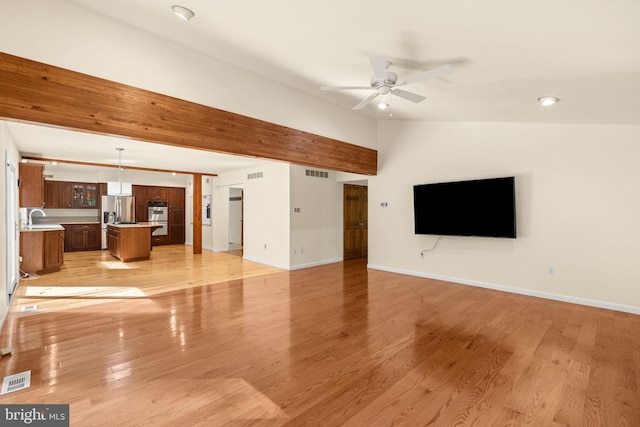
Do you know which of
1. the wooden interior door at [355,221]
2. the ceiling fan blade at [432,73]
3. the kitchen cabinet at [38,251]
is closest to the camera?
the ceiling fan blade at [432,73]

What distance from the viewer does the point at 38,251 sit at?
637 centimetres

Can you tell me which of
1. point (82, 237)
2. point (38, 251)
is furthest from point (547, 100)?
point (82, 237)

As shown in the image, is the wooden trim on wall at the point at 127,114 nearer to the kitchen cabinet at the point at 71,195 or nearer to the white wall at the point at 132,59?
the white wall at the point at 132,59

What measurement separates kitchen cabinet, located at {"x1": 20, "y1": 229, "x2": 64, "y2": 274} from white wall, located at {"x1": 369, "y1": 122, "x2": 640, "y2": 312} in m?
7.81

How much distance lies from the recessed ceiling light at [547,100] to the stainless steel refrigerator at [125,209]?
38.8 ft

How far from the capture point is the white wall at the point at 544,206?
4.36m

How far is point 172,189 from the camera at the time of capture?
11992mm

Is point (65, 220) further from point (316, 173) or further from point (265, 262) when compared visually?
point (316, 173)

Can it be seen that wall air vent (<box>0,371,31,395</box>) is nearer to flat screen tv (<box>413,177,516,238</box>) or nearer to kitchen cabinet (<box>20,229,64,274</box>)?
kitchen cabinet (<box>20,229,64,274</box>)

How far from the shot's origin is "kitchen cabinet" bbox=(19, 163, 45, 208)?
6.08 metres

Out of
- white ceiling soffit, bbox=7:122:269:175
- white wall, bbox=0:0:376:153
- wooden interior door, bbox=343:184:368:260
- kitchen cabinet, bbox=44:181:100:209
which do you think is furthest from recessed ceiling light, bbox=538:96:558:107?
kitchen cabinet, bbox=44:181:100:209

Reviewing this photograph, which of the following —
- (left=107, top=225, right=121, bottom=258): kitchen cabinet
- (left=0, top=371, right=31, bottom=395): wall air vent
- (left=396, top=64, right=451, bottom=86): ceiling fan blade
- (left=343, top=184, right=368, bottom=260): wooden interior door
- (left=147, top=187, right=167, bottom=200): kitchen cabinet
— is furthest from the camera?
(left=147, top=187, right=167, bottom=200): kitchen cabinet

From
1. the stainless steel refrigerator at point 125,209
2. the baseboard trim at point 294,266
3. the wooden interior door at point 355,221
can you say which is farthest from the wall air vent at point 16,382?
the stainless steel refrigerator at point 125,209

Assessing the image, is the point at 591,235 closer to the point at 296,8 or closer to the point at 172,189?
the point at 296,8
